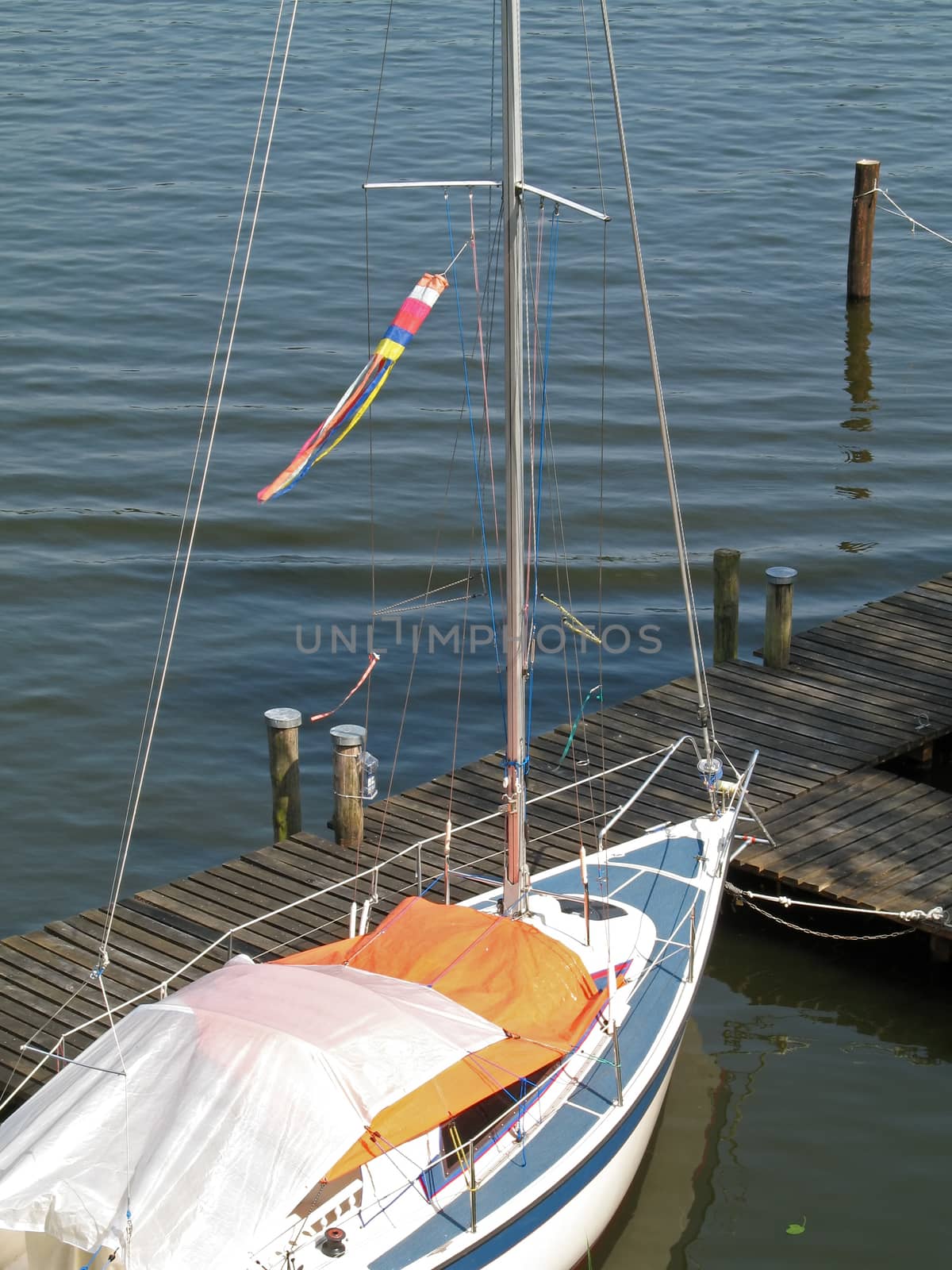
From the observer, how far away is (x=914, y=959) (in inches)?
592

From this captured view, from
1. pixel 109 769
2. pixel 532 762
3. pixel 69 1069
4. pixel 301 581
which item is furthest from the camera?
pixel 301 581

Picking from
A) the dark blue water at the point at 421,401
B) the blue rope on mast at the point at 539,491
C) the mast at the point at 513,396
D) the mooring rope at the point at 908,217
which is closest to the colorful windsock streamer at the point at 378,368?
the mast at the point at 513,396

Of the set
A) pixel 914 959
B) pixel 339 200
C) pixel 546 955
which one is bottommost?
pixel 914 959

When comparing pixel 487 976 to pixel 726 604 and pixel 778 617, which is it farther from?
pixel 726 604

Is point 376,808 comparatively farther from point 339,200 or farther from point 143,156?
point 143,156

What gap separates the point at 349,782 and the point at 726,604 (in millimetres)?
5174

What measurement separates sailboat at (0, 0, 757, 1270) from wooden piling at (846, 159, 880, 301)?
18846 millimetres

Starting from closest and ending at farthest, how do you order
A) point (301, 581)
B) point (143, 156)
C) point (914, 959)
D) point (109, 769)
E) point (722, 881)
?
point (722, 881), point (914, 959), point (109, 769), point (301, 581), point (143, 156)

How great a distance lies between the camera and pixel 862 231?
99.8 feet

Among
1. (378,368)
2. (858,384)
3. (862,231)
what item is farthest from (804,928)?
(862,231)

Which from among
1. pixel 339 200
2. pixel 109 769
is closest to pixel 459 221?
pixel 339 200

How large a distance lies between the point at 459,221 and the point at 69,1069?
27.4 metres

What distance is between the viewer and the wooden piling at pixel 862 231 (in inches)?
1169

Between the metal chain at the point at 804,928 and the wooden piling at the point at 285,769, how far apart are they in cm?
405
